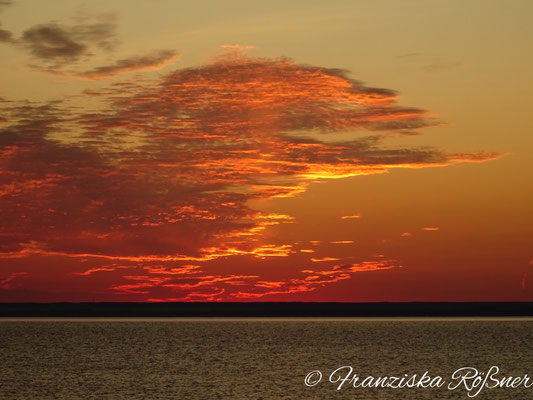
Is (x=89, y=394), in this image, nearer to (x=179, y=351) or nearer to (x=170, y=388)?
(x=170, y=388)

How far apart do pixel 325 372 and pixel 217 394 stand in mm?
19653

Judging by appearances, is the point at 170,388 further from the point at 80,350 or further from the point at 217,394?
the point at 80,350

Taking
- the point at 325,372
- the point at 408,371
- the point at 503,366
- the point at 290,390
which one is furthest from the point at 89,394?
the point at 503,366

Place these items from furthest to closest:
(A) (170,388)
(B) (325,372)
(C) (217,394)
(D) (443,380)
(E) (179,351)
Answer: (E) (179,351) < (B) (325,372) < (D) (443,380) < (A) (170,388) < (C) (217,394)

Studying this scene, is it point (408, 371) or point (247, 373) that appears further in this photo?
point (408, 371)

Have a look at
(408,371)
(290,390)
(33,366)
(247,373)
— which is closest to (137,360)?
(33,366)

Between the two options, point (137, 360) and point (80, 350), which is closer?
point (137, 360)

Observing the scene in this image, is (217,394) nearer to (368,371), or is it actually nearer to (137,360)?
(368,371)

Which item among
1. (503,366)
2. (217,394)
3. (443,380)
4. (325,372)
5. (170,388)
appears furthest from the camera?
(503,366)

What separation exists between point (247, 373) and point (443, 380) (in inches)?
610

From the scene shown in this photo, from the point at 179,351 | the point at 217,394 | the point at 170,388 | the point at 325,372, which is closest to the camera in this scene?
the point at 217,394

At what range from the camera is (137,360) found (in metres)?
87.3

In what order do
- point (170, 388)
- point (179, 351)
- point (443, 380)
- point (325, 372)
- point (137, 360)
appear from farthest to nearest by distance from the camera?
1. point (179, 351)
2. point (137, 360)
3. point (325, 372)
4. point (443, 380)
5. point (170, 388)

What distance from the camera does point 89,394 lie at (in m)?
55.9
